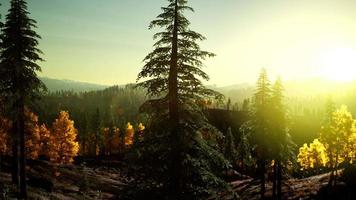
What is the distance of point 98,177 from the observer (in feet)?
262

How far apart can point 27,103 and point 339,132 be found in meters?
45.3

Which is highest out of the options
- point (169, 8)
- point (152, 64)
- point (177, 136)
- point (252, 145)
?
point (169, 8)

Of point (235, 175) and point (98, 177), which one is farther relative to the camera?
point (235, 175)

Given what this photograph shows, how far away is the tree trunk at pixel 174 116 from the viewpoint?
1741 cm

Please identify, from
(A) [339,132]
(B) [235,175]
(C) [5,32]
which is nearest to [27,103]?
(C) [5,32]

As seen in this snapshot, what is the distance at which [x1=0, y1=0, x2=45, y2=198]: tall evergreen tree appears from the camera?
32438mm

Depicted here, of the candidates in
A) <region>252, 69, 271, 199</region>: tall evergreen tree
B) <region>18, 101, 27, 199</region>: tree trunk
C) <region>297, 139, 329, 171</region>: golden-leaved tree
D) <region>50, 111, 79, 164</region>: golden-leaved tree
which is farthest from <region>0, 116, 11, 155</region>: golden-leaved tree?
<region>297, 139, 329, 171</region>: golden-leaved tree

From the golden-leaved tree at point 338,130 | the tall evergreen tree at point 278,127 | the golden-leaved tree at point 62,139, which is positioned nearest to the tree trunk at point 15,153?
the tall evergreen tree at point 278,127

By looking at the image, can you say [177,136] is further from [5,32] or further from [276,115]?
[276,115]

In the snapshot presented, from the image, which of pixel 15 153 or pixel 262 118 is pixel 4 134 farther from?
pixel 262 118

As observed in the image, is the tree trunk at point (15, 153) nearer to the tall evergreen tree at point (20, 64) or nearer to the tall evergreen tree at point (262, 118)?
the tall evergreen tree at point (20, 64)

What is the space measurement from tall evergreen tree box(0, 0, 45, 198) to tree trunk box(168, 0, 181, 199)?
1863 cm

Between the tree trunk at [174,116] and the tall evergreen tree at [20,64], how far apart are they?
18.6 m

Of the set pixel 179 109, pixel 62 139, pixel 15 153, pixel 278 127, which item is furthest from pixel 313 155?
pixel 179 109
